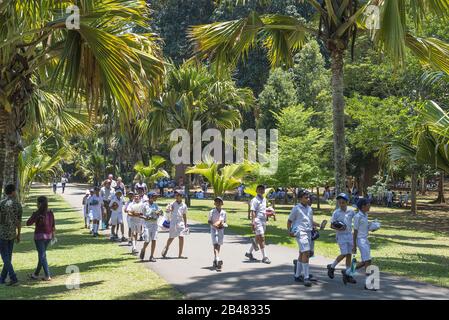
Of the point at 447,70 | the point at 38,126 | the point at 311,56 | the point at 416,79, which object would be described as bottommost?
the point at 38,126

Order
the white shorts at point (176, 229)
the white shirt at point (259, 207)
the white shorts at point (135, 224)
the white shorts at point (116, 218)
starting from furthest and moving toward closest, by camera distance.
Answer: the white shorts at point (116, 218) → the white shorts at point (135, 224) → the white shorts at point (176, 229) → the white shirt at point (259, 207)

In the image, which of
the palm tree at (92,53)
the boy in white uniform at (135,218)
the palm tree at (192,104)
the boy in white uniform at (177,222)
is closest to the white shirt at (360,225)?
the palm tree at (92,53)

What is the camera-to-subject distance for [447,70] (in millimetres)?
12367

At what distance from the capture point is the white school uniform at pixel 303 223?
977 centimetres

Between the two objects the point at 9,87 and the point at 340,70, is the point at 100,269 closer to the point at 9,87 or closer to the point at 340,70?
the point at 9,87

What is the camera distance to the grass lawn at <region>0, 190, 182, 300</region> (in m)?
8.97

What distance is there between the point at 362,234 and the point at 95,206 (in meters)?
10.7

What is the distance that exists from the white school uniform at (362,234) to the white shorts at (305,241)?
0.80 meters

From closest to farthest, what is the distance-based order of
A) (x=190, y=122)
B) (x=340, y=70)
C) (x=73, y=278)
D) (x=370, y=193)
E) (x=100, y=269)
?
1. (x=73, y=278)
2. (x=100, y=269)
3. (x=340, y=70)
4. (x=190, y=122)
5. (x=370, y=193)

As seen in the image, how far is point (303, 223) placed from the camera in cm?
986

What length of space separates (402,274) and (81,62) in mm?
7237

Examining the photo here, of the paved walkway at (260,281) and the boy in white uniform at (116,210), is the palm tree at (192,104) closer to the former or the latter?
the boy in white uniform at (116,210)

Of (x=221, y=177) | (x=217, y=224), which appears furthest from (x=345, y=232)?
(x=221, y=177)
